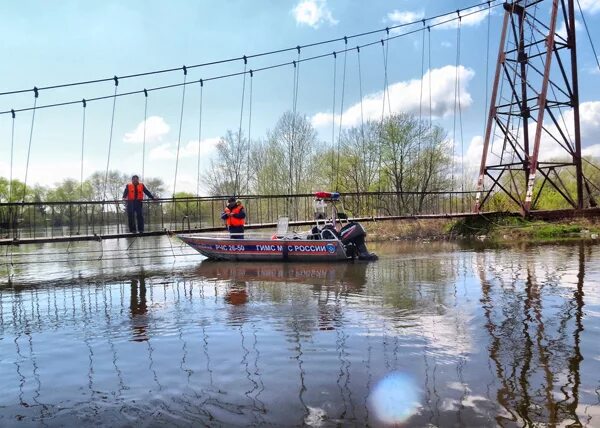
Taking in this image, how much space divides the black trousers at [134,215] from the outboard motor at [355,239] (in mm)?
6037

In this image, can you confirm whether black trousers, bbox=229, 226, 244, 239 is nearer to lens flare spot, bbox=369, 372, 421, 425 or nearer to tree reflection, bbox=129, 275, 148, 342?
tree reflection, bbox=129, 275, 148, 342

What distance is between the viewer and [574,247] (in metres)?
15.0

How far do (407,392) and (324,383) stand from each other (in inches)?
27.3

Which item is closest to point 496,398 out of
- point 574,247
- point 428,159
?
point 574,247

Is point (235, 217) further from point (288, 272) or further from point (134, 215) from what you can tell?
point (288, 272)

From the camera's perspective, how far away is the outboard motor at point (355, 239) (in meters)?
13.2

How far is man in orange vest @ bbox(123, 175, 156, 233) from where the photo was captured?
13.8 meters

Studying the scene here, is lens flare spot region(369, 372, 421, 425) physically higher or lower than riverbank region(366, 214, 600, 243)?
lower

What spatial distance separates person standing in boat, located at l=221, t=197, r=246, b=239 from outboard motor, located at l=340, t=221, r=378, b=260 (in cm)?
320

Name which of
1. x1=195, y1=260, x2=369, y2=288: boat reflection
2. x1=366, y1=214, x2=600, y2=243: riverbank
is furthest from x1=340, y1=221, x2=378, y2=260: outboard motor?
x1=366, y1=214, x2=600, y2=243: riverbank

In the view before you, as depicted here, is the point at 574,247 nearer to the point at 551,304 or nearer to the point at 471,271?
the point at 471,271

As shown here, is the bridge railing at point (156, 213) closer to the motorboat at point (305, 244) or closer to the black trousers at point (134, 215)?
the black trousers at point (134, 215)

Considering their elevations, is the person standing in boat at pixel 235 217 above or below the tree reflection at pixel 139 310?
above

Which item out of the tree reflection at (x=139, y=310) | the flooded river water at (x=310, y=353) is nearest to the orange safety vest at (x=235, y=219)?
the tree reflection at (x=139, y=310)
